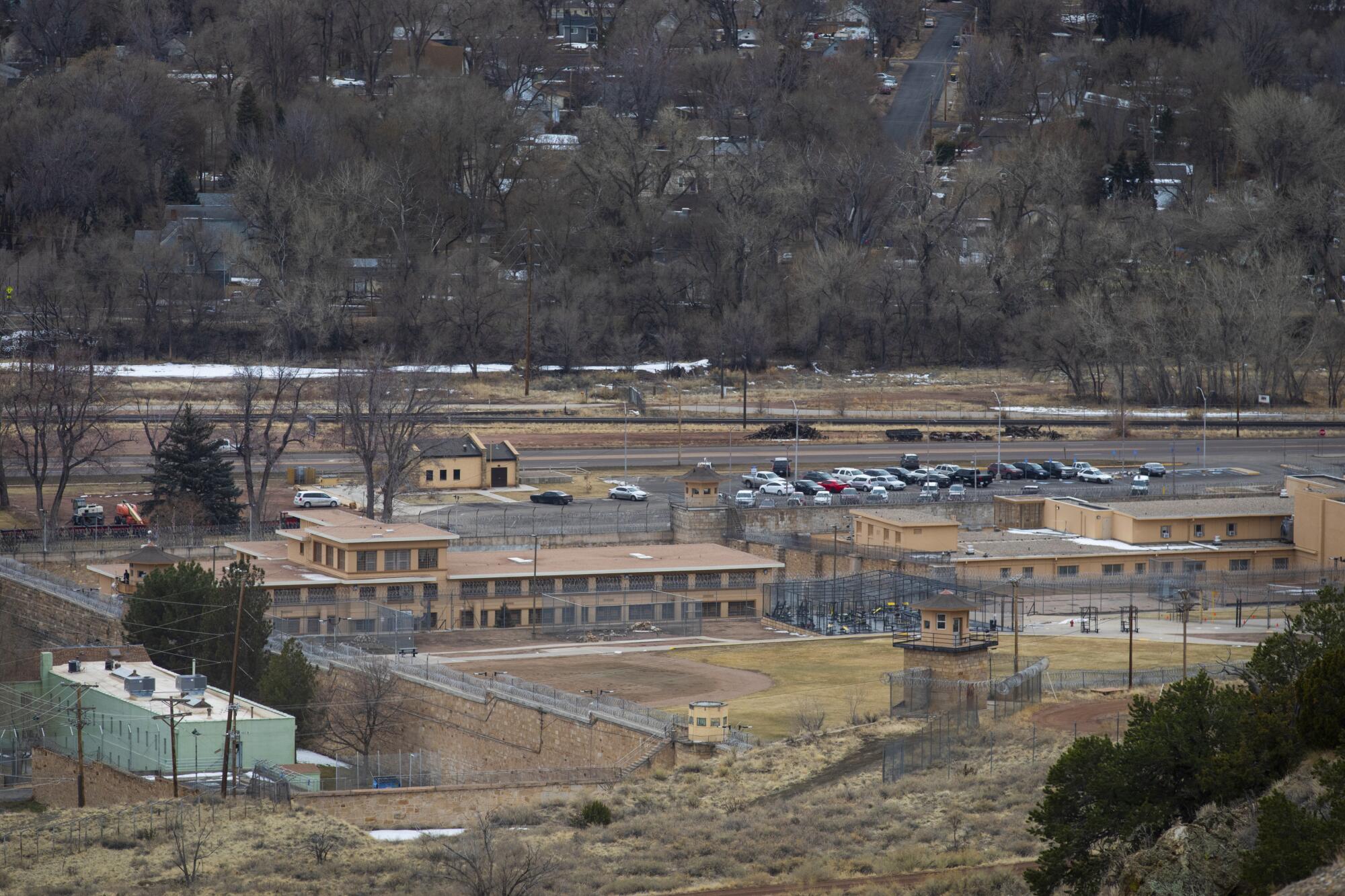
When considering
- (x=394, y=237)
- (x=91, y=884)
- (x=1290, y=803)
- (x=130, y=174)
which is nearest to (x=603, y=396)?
(x=394, y=237)

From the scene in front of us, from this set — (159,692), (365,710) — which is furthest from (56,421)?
(159,692)

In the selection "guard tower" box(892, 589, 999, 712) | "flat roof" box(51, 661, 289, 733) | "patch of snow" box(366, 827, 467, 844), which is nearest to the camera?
"patch of snow" box(366, 827, 467, 844)

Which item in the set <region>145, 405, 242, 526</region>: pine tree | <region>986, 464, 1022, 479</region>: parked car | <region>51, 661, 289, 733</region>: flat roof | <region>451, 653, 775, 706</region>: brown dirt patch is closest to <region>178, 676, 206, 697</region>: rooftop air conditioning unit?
<region>51, 661, 289, 733</region>: flat roof

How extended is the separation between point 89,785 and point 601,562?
26.2 meters

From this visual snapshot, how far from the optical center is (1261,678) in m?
30.2

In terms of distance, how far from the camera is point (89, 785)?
1661 inches

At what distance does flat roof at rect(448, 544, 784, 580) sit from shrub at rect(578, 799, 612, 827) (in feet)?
88.6

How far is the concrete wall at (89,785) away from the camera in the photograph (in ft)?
132

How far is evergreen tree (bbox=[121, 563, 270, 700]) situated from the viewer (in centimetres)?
5112

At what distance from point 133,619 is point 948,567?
2734 centimetres

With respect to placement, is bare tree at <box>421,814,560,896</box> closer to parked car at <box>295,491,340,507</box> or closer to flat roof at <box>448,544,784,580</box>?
flat roof at <box>448,544,784,580</box>

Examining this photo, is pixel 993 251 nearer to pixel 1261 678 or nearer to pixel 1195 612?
pixel 1195 612

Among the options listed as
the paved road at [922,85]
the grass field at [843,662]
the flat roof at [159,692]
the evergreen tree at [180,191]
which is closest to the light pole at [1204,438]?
the grass field at [843,662]

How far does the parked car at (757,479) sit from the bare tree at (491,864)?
4797 centimetres
